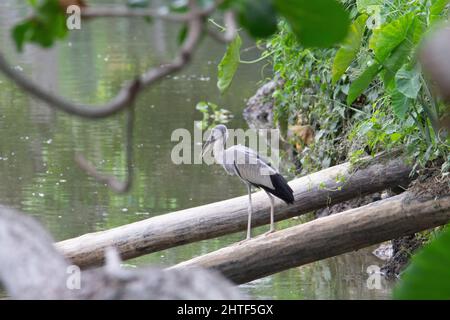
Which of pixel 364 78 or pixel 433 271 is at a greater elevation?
pixel 364 78

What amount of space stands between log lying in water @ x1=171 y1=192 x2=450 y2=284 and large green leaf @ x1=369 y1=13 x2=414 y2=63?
2.51 feet

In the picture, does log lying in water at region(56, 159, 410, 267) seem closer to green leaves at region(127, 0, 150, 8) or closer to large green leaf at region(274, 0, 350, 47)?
green leaves at region(127, 0, 150, 8)

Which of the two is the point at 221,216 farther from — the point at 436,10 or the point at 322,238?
the point at 436,10

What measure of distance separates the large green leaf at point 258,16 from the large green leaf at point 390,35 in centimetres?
361

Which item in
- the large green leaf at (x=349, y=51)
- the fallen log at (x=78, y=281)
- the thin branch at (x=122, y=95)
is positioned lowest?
the fallen log at (x=78, y=281)

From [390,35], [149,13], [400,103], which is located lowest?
[149,13]

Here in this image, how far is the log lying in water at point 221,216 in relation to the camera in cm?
472

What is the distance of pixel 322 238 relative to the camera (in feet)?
14.6

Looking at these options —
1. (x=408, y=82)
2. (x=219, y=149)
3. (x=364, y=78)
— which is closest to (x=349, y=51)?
(x=364, y=78)

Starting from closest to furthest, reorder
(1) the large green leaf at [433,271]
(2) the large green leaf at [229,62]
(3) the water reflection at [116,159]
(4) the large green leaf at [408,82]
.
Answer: (1) the large green leaf at [433,271]
(4) the large green leaf at [408,82]
(2) the large green leaf at [229,62]
(3) the water reflection at [116,159]

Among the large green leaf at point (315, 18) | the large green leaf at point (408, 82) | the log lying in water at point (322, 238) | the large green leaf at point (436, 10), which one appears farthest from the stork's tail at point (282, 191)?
the large green leaf at point (315, 18)

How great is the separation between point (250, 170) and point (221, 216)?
1.70ft

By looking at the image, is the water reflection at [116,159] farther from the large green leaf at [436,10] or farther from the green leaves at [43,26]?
the green leaves at [43,26]

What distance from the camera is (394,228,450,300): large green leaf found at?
1.19 m
